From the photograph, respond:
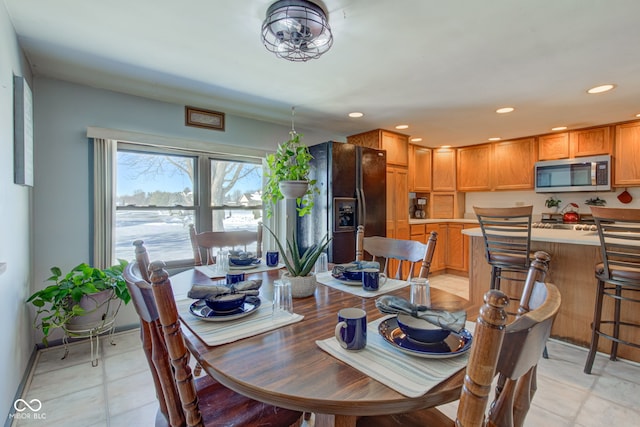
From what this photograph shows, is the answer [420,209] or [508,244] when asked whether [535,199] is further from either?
[508,244]

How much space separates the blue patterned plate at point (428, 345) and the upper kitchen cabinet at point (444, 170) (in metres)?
4.89

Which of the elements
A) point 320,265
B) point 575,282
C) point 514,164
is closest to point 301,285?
point 320,265

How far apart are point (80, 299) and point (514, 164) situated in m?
5.64

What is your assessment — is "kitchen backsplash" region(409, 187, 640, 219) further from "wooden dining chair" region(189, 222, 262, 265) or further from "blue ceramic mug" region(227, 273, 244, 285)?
"blue ceramic mug" region(227, 273, 244, 285)

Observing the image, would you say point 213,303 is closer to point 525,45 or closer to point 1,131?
point 1,131

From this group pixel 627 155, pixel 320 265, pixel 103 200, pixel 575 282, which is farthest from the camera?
pixel 627 155

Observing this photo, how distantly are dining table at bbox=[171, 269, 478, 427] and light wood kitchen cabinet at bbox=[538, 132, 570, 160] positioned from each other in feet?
14.5

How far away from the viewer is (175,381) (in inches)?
33.2

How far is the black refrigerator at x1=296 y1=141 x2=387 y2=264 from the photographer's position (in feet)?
11.1

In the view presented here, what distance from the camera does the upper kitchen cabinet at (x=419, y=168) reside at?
16.6 ft

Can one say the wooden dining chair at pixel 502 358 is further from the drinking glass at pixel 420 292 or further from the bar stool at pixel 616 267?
the bar stool at pixel 616 267

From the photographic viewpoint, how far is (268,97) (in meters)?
2.89

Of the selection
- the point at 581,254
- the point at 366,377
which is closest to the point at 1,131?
the point at 366,377

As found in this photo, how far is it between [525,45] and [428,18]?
2.53ft
